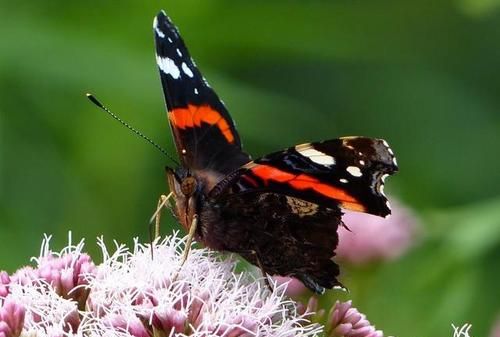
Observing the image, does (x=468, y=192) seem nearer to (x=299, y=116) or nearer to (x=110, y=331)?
(x=299, y=116)

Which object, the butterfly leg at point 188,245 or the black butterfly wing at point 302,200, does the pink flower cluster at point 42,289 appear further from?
the black butterfly wing at point 302,200

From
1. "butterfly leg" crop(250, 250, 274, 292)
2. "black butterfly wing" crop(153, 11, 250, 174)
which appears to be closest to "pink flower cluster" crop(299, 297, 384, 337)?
"butterfly leg" crop(250, 250, 274, 292)

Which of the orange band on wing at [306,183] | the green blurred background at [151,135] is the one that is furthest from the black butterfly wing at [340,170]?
the green blurred background at [151,135]

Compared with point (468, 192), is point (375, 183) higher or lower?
lower

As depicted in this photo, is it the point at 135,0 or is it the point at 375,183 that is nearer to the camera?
the point at 375,183

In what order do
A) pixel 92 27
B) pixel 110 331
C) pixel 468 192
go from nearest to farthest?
1. pixel 110 331
2. pixel 92 27
3. pixel 468 192

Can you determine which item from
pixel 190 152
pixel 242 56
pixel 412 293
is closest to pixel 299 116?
pixel 242 56

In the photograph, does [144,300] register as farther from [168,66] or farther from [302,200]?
[168,66]

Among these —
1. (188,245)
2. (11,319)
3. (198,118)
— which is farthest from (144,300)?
(198,118)
